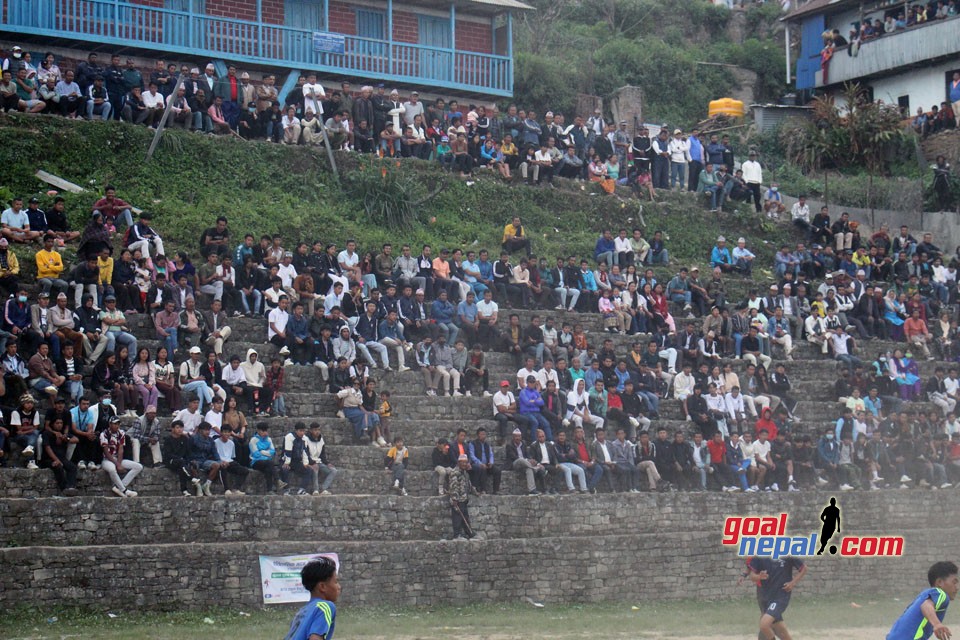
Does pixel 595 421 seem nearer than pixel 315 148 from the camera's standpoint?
Yes

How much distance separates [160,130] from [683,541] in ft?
47.5

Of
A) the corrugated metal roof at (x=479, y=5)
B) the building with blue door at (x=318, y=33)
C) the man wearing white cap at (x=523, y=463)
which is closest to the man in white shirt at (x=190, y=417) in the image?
the man wearing white cap at (x=523, y=463)

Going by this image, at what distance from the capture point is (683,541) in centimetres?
2156

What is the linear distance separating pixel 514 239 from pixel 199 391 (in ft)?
34.0

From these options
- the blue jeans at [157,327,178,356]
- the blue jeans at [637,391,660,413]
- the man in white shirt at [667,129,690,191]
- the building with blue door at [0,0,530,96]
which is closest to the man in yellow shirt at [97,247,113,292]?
the blue jeans at [157,327,178,356]

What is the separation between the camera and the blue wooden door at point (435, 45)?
1459 inches

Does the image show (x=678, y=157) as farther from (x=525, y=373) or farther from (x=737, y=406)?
(x=525, y=373)

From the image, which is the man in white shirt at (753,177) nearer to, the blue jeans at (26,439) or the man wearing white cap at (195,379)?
the man wearing white cap at (195,379)

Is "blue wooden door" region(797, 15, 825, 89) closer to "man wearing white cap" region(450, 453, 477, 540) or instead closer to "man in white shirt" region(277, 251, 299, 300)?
"man in white shirt" region(277, 251, 299, 300)

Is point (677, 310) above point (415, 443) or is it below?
above

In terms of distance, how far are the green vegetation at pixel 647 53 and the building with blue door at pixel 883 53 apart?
9.04 feet

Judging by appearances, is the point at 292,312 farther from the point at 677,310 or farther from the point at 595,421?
the point at 677,310

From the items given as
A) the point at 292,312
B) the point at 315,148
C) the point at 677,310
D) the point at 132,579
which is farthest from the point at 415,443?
the point at 315,148

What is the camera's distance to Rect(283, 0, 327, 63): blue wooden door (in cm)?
3500
